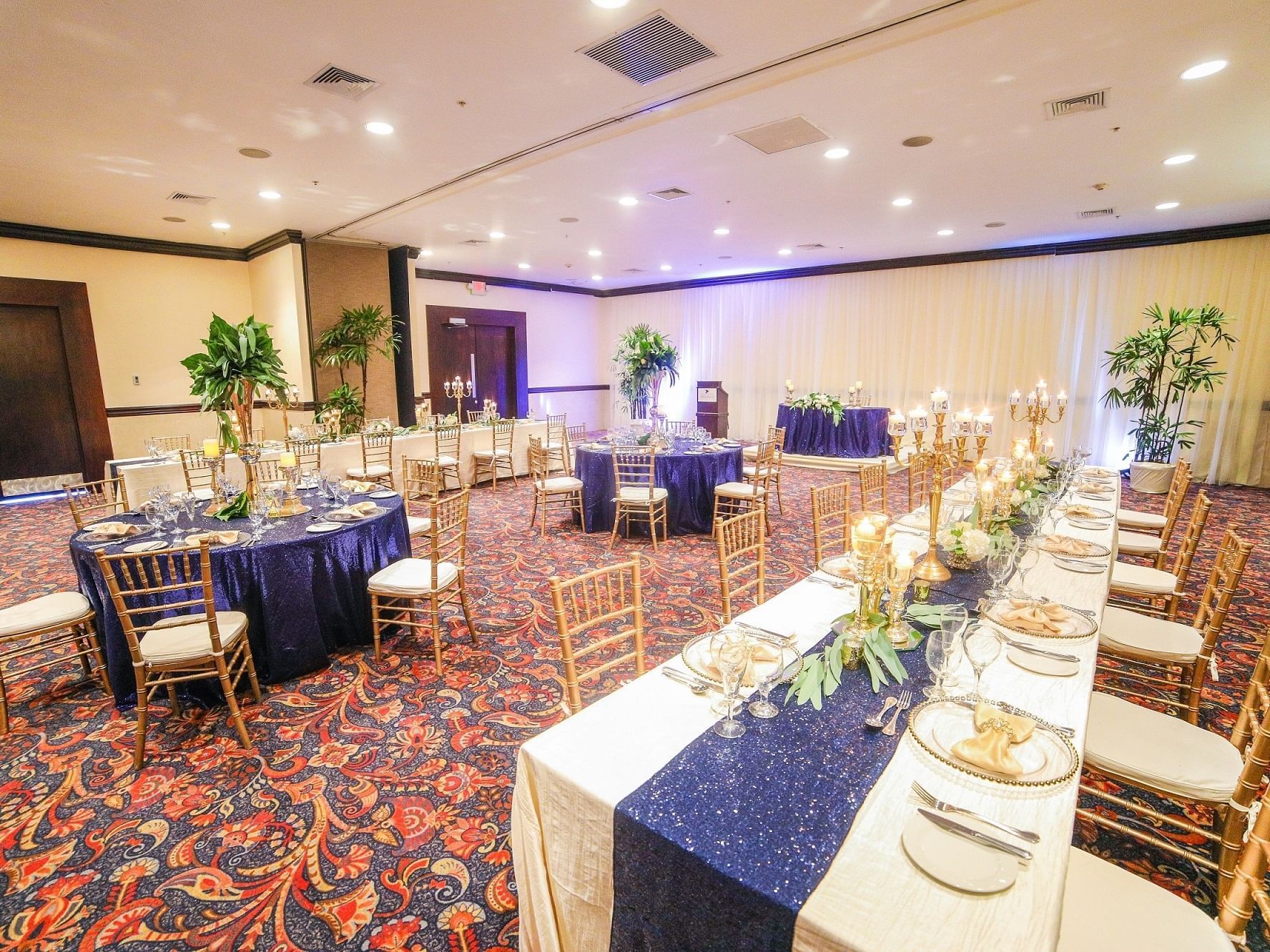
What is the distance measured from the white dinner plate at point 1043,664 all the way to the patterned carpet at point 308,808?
96 centimetres

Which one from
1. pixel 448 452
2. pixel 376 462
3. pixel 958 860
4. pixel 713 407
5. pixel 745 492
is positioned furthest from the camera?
pixel 713 407

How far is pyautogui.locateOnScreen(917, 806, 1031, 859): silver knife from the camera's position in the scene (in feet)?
→ 3.39

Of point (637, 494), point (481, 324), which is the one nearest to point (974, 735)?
point (637, 494)

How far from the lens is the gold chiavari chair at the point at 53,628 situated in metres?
2.77

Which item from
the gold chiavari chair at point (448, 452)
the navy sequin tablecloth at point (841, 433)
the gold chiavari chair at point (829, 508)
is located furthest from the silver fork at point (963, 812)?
the navy sequin tablecloth at point (841, 433)

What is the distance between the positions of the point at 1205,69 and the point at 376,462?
764cm

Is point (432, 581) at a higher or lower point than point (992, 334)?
lower

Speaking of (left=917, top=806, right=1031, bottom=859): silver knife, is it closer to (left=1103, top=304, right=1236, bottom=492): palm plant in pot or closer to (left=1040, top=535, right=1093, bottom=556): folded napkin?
(left=1040, top=535, right=1093, bottom=556): folded napkin

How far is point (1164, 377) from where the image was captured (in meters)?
8.26

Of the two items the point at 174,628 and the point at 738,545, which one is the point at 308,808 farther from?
the point at 738,545

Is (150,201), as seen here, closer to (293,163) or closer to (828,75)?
(293,163)

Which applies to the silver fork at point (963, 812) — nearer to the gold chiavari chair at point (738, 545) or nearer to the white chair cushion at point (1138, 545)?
the gold chiavari chair at point (738, 545)

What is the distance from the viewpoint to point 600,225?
24.6 ft

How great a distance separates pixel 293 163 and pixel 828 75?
4.36m
